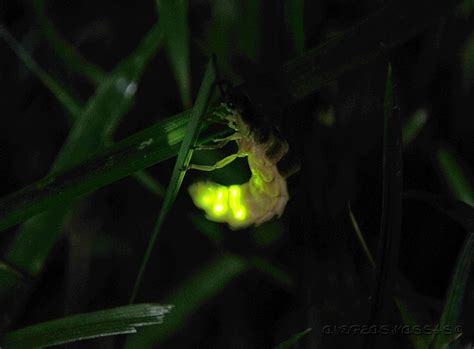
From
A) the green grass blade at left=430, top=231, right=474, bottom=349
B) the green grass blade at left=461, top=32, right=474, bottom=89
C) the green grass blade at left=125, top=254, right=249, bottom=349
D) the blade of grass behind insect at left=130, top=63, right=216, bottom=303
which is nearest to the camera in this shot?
the blade of grass behind insect at left=130, top=63, right=216, bottom=303

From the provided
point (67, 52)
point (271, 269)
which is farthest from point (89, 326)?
point (67, 52)

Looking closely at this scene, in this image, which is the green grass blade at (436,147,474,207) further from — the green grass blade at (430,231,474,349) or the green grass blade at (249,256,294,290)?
the green grass blade at (249,256,294,290)

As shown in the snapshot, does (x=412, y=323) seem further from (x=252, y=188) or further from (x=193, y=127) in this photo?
(x=193, y=127)

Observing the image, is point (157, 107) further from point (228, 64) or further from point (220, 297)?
point (220, 297)

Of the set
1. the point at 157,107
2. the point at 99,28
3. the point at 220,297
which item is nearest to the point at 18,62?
the point at 99,28

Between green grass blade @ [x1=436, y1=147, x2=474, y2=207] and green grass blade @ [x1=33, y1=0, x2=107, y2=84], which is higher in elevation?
green grass blade @ [x1=33, y1=0, x2=107, y2=84]

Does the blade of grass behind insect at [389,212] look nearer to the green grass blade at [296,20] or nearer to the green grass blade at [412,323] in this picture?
the green grass blade at [412,323]

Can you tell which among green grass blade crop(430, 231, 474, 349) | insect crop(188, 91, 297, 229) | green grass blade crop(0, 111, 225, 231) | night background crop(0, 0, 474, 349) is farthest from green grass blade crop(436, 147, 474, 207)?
green grass blade crop(0, 111, 225, 231)
